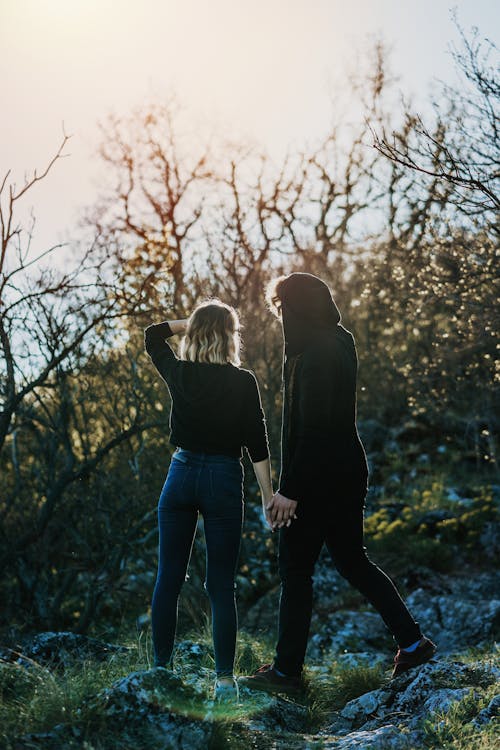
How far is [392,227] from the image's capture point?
1394 centimetres

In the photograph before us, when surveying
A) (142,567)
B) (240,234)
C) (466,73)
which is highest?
(240,234)

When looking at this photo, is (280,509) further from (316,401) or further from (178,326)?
(178,326)

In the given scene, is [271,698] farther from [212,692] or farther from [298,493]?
[298,493]

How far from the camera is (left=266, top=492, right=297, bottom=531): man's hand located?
394 cm

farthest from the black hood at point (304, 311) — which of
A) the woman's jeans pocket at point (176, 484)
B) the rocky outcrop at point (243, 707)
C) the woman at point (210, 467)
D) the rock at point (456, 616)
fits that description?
the rock at point (456, 616)

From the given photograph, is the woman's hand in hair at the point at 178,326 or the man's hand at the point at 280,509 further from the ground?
the woman's hand in hair at the point at 178,326

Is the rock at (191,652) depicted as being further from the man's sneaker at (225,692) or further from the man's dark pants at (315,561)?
the man's sneaker at (225,692)

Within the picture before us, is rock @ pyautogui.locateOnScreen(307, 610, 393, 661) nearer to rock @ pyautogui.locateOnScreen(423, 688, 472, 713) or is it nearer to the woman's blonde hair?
rock @ pyautogui.locateOnScreen(423, 688, 472, 713)

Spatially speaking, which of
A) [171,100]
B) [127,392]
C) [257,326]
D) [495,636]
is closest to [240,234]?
[257,326]

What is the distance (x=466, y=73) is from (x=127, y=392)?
179 inches

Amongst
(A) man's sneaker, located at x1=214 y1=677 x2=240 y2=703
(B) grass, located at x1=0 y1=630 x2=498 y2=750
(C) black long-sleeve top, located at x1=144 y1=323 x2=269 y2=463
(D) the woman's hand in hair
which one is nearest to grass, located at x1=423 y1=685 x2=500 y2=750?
(B) grass, located at x1=0 y1=630 x2=498 y2=750

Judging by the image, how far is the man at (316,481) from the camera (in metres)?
3.99

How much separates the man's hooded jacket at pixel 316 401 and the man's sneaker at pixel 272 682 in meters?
0.92

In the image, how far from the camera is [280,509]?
394 cm
